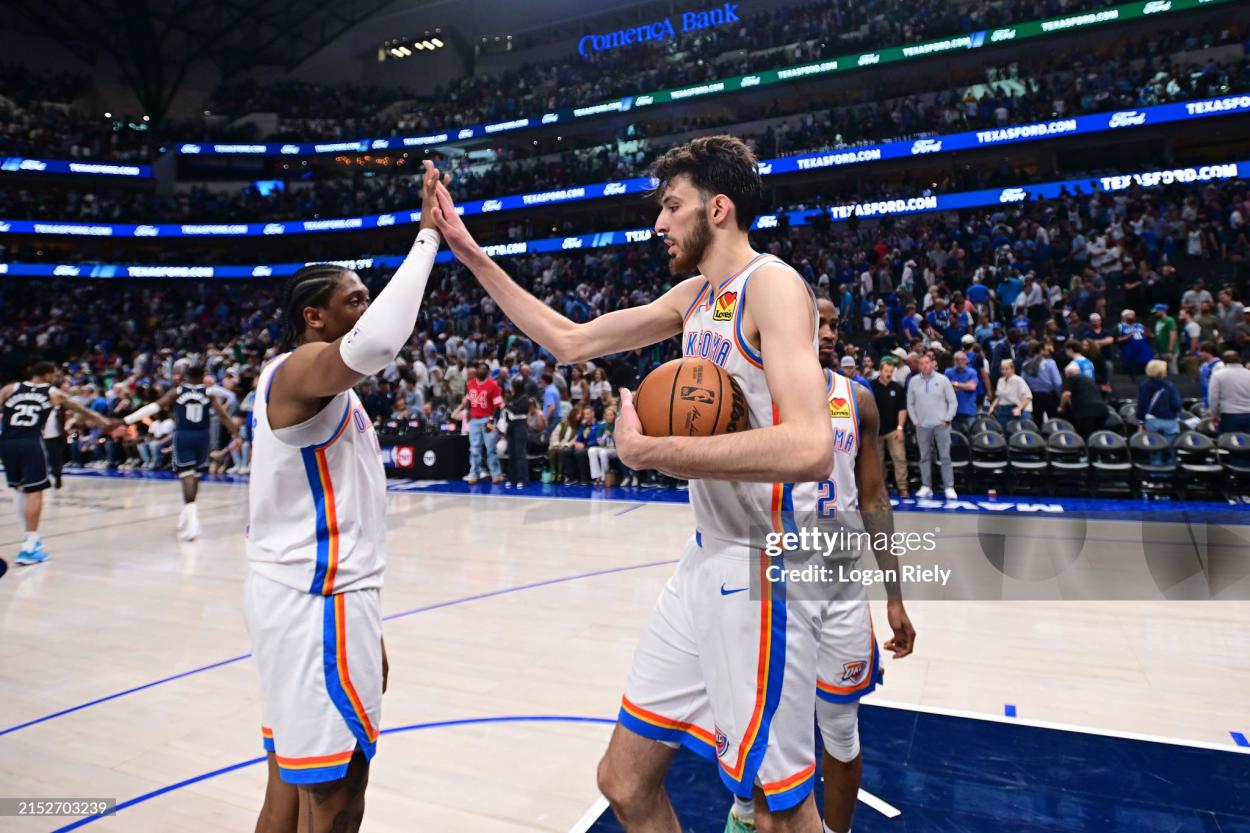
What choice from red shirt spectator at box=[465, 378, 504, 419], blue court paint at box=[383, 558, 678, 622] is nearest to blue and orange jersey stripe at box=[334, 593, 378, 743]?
blue court paint at box=[383, 558, 678, 622]

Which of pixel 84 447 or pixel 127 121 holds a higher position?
pixel 127 121

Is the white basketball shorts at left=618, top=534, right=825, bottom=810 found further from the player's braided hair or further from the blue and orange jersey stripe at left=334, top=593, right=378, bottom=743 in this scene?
the player's braided hair

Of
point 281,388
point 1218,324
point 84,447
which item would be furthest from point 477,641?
point 84,447

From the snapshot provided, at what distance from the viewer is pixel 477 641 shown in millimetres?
5113

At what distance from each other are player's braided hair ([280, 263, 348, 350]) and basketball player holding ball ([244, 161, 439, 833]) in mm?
11

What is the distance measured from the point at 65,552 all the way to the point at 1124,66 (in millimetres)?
24807

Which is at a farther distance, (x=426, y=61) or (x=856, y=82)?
(x=426, y=61)

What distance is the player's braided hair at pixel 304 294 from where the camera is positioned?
2.47 m

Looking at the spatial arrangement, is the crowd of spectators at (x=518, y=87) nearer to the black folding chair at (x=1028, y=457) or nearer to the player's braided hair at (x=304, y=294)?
the black folding chair at (x=1028, y=457)

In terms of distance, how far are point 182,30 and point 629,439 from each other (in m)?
42.5

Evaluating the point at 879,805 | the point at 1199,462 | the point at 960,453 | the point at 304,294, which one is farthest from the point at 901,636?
the point at 1199,462

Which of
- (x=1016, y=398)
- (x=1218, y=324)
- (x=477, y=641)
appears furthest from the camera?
(x=1218, y=324)

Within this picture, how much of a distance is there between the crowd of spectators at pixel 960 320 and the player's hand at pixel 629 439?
613cm

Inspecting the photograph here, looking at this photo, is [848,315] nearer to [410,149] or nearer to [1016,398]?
[1016,398]
